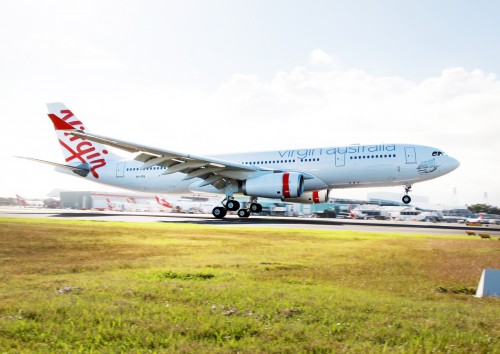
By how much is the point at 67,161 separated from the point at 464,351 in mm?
39565

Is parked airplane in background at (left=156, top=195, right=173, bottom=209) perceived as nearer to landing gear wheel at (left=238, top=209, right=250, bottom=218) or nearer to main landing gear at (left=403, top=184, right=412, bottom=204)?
landing gear wheel at (left=238, top=209, right=250, bottom=218)

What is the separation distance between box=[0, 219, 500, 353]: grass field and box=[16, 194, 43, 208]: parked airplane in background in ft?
231

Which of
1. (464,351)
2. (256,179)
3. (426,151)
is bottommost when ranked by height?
(464,351)

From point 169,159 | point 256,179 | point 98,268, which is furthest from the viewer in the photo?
point 256,179

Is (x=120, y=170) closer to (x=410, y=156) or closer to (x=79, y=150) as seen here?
(x=79, y=150)

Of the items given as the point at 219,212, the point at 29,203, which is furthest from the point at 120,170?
the point at 29,203

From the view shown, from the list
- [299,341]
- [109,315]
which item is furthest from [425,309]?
[109,315]

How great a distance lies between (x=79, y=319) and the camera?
495cm

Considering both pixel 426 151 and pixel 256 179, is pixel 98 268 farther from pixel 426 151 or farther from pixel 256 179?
pixel 426 151

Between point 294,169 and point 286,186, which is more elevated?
point 294,169

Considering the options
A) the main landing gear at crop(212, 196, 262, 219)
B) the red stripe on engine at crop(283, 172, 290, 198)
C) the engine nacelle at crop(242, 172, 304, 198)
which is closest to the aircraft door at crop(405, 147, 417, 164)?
the engine nacelle at crop(242, 172, 304, 198)

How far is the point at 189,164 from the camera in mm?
29266

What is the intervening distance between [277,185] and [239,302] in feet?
79.0

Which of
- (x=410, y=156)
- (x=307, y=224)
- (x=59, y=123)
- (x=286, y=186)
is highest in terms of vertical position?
(x=59, y=123)
